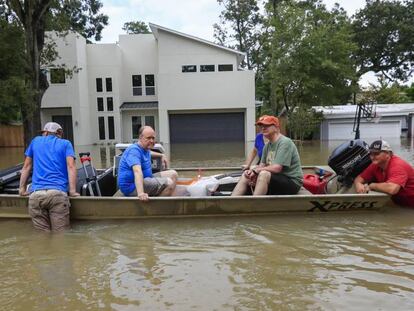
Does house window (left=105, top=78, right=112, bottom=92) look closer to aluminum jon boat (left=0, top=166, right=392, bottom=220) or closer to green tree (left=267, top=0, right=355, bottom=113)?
green tree (left=267, top=0, right=355, bottom=113)

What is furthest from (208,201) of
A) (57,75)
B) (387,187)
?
(57,75)

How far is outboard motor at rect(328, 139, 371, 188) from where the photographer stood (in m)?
5.95

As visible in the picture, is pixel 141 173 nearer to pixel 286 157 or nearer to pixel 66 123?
pixel 286 157

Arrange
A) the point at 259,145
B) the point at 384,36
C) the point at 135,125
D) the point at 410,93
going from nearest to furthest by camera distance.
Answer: the point at 259,145, the point at 135,125, the point at 384,36, the point at 410,93

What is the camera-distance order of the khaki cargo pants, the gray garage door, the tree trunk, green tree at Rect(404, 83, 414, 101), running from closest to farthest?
1. the khaki cargo pants
2. the tree trunk
3. the gray garage door
4. green tree at Rect(404, 83, 414, 101)

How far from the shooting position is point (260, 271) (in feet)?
13.0

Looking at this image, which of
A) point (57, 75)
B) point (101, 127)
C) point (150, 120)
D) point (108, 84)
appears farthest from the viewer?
point (150, 120)

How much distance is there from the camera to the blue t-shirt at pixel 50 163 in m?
5.18

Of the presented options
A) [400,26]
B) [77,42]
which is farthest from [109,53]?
[400,26]

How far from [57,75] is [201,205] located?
21.9m

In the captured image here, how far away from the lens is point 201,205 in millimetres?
5609

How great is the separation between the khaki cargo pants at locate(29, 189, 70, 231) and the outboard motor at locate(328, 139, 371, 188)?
3.73 m

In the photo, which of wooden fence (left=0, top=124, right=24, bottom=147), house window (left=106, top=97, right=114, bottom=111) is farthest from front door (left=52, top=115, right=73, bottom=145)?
house window (left=106, top=97, right=114, bottom=111)

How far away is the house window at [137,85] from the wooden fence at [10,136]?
812 centimetres
